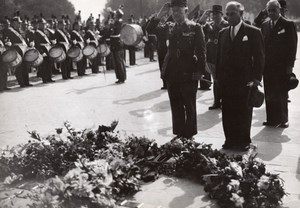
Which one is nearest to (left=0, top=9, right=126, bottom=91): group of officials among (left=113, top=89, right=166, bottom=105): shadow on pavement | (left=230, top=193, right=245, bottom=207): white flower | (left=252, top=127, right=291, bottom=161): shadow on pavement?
(left=113, top=89, right=166, bottom=105): shadow on pavement

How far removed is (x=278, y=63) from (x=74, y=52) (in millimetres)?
10202

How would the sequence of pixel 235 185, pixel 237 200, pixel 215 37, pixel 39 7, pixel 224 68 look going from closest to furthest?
pixel 237 200 → pixel 235 185 → pixel 224 68 → pixel 215 37 → pixel 39 7

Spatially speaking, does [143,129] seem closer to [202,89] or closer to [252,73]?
[252,73]

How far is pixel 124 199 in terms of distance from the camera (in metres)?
5.08

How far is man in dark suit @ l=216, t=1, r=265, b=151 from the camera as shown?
6629 mm

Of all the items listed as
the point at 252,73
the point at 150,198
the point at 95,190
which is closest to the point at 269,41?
the point at 252,73

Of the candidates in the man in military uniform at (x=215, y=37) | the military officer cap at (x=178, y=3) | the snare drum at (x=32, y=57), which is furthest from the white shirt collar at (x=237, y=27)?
the snare drum at (x=32, y=57)

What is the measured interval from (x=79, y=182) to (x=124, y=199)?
781mm

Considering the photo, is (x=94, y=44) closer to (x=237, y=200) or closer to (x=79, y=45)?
(x=79, y=45)

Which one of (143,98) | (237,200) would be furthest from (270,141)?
(143,98)

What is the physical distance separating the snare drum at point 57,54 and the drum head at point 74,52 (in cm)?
84

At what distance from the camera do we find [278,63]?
322 inches

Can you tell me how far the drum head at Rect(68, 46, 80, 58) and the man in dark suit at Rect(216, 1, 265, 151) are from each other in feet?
34.8

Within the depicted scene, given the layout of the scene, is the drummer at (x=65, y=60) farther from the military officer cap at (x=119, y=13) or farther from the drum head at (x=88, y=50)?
the military officer cap at (x=119, y=13)
